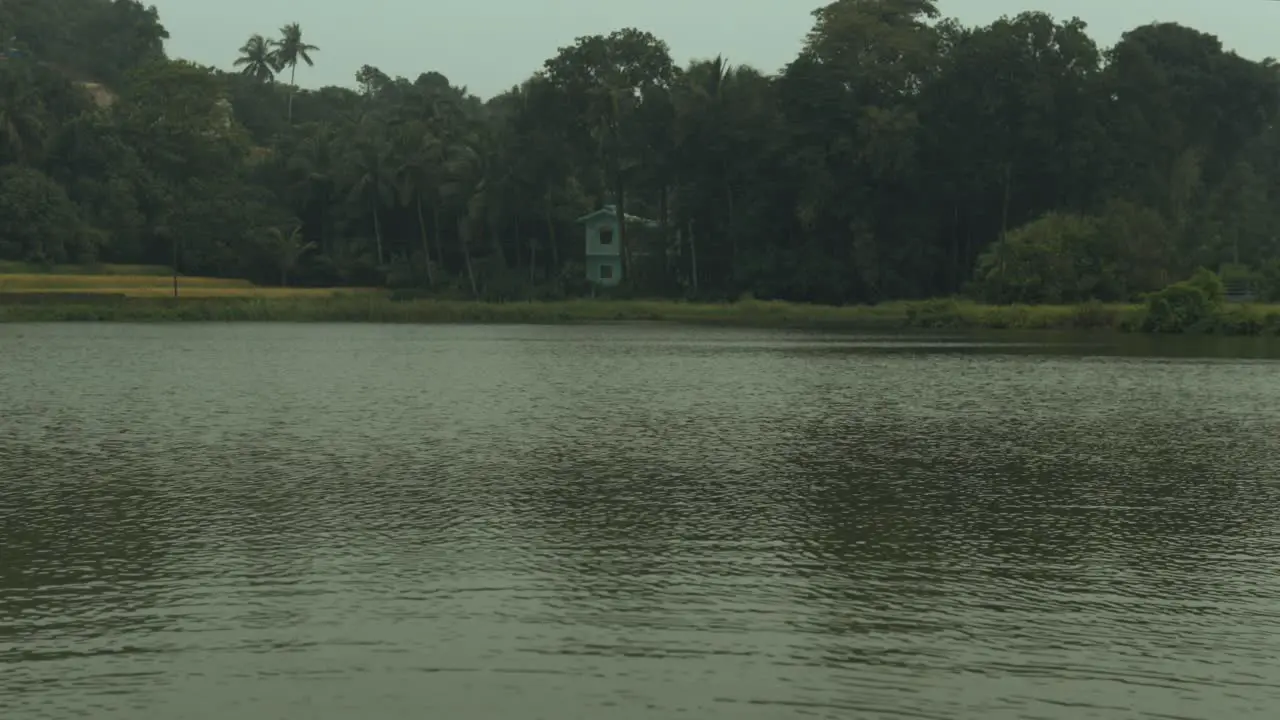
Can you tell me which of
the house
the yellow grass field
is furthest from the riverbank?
the house

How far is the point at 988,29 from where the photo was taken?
95.7 metres

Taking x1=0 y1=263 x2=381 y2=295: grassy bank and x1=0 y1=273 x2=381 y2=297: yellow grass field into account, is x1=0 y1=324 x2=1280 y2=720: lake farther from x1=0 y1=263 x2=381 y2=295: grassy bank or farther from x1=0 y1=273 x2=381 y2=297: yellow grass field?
x1=0 y1=273 x2=381 y2=297: yellow grass field

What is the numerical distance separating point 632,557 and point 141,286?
91.8 metres

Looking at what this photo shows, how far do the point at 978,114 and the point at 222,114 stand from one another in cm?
7061

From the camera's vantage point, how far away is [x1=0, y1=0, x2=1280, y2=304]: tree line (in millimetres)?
94625

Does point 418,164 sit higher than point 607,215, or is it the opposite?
point 418,164

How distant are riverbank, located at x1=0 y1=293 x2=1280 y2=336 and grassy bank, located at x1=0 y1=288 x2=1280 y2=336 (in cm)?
6

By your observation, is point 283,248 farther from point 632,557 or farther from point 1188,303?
point 632,557

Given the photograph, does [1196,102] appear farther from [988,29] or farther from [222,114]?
[222,114]

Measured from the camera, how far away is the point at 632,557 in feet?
53.2

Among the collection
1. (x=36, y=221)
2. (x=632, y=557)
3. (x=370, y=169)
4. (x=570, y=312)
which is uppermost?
(x=370, y=169)

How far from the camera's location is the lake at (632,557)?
11195mm

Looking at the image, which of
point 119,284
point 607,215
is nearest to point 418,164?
point 607,215

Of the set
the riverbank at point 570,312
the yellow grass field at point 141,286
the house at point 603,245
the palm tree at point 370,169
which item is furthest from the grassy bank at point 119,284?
the house at point 603,245
